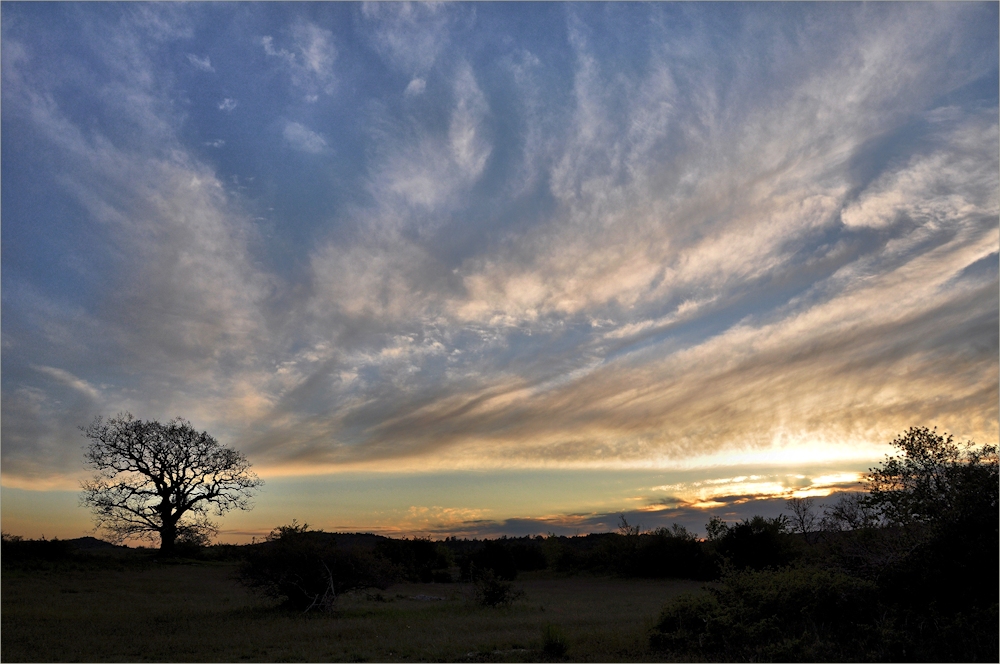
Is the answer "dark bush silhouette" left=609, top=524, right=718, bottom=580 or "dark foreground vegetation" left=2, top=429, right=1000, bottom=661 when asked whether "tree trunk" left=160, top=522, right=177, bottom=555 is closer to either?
"dark foreground vegetation" left=2, top=429, right=1000, bottom=661

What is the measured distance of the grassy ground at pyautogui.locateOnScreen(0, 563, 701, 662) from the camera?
611 inches

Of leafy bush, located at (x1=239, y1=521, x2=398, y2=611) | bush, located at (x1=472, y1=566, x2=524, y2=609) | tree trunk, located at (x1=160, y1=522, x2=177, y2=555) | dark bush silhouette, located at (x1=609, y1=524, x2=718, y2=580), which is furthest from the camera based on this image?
dark bush silhouette, located at (x1=609, y1=524, x2=718, y2=580)

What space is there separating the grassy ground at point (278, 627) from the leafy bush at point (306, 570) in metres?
0.95

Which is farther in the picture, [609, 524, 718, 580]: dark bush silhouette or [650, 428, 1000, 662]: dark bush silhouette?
[609, 524, 718, 580]: dark bush silhouette

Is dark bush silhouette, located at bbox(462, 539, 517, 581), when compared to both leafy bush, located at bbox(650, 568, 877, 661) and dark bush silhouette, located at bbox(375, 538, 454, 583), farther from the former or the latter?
leafy bush, located at bbox(650, 568, 877, 661)

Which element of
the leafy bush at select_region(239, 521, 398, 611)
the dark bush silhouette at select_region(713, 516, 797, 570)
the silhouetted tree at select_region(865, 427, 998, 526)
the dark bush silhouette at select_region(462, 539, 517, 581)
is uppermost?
the silhouetted tree at select_region(865, 427, 998, 526)

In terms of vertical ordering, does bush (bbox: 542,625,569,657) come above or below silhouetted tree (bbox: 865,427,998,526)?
below

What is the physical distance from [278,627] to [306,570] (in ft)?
14.9

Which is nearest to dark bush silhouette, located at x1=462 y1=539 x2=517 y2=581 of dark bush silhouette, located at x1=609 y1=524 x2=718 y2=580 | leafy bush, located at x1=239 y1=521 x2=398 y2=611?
dark bush silhouette, located at x1=609 y1=524 x2=718 y2=580

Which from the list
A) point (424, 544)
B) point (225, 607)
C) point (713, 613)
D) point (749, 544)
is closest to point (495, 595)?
point (225, 607)

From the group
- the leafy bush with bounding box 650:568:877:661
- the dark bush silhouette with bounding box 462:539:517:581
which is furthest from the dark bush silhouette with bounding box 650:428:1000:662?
the dark bush silhouette with bounding box 462:539:517:581

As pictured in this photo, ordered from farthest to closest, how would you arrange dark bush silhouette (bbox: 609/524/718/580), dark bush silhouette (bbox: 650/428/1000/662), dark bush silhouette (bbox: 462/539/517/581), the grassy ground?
dark bush silhouette (bbox: 462/539/517/581) < dark bush silhouette (bbox: 609/524/718/580) < the grassy ground < dark bush silhouette (bbox: 650/428/1000/662)

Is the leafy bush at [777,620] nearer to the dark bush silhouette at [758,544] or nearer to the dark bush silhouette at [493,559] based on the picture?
the dark bush silhouette at [758,544]

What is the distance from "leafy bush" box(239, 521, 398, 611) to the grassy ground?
950 mm
